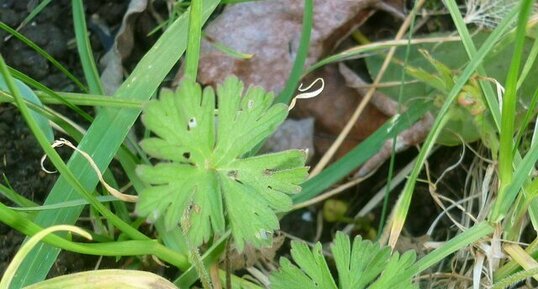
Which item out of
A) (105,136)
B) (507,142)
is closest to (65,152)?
(105,136)

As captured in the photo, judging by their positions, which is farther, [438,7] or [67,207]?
[438,7]

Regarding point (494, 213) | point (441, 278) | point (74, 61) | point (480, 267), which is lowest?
point (441, 278)

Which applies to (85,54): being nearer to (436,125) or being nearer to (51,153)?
(51,153)

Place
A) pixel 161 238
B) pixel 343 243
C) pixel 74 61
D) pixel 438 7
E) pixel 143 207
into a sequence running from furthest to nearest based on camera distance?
pixel 438 7
pixel 74 61
pixel 161 238
pixel 343 243
pixel 143 207

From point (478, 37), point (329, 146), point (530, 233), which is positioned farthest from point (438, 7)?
point (530, 233)

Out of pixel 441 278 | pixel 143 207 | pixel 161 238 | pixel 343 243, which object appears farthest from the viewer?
pixel 441 278

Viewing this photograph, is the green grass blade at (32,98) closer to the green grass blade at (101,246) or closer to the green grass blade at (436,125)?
the green grass blade at (101,246)

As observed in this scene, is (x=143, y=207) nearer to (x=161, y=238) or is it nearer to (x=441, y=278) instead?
(x=161, y=238)
